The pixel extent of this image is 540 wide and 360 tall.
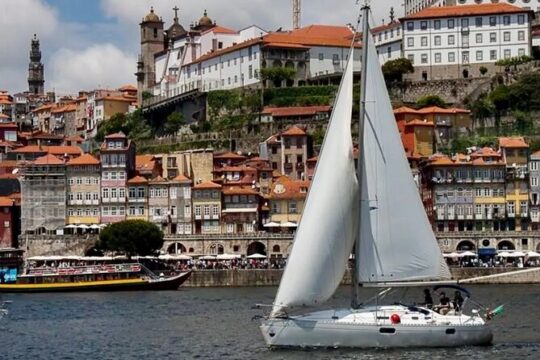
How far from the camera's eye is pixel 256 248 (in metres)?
99.1

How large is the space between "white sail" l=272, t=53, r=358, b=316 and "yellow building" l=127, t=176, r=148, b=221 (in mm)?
65379

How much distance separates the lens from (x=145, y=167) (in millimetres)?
110688

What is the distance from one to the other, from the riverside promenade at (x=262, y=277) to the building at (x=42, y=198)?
19489 mm

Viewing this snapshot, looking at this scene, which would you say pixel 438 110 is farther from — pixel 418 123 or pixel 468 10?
pixel 468 10

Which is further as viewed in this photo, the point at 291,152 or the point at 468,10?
the point at 468,10

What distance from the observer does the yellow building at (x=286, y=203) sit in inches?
3999

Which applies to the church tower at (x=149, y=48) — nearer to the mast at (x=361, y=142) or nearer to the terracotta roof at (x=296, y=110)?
the terracotta roof at (x=296, y=110)

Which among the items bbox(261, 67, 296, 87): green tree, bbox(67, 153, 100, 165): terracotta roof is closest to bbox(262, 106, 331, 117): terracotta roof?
bbox(261, 67, 296, 87): green tree

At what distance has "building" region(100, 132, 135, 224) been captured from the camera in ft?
348

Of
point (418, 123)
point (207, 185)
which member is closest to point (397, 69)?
point (418, 123)

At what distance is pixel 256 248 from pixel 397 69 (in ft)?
90.0

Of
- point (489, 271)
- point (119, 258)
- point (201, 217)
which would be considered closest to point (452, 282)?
point (489, 271)

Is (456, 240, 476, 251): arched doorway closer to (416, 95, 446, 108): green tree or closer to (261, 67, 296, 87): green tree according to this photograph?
(416, 95, 446, 108): green tree

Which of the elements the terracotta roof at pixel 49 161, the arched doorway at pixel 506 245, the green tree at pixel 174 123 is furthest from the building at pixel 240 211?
Answer: the green tree at pixel 174 123
